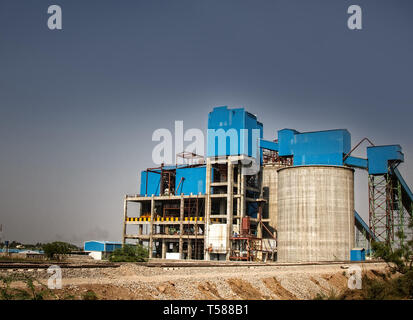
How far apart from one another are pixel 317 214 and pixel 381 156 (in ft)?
50.9

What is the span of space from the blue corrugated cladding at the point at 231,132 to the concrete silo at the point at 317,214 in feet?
29.6

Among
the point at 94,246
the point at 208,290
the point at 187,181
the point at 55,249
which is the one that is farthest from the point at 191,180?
the point at 208,290

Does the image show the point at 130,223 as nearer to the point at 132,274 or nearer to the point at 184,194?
the point at 184,194

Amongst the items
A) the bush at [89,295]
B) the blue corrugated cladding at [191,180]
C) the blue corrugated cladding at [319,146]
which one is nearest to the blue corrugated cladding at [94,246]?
the blue corrugated cladding at [191,180]

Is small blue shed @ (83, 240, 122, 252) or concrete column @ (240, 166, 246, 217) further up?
concrete column @ (240, 166, 246, 217)

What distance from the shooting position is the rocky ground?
23047 mm

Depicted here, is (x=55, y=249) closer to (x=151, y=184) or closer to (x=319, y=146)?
(x=151, y=184)

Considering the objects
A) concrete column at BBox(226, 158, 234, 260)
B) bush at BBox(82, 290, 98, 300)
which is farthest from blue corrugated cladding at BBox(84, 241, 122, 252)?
bush at BBox(82, 290, 98, 300)

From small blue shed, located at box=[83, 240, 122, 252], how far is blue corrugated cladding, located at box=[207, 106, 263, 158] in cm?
2630

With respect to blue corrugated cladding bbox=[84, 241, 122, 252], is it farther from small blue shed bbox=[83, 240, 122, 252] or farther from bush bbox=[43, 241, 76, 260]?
bush bbox=[43, 241, 76, 260]

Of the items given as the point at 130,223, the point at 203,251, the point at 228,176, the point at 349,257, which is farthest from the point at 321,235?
the point at 130,223

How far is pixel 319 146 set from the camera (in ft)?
226
